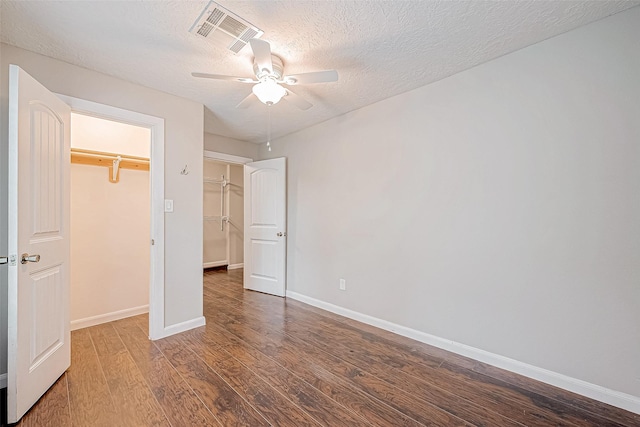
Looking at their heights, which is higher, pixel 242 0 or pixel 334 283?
pixel 242 0

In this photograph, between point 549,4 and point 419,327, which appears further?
point 419,327

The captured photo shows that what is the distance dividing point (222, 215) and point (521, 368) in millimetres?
5654

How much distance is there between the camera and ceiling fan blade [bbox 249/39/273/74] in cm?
160

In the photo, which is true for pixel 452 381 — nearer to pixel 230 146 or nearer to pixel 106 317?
pixel 106 317

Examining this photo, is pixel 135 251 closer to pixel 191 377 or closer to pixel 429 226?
pixel 191 377

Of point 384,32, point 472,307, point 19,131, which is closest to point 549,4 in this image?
point 384,32

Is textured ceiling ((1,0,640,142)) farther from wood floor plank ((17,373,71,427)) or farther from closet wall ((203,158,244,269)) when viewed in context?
closet wall ((203,158,244,269))

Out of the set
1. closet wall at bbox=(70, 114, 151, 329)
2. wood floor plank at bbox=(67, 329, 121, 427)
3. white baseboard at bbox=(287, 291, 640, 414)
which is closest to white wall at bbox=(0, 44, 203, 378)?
wood floor plank at bbox=(67, 329, 121, 427)

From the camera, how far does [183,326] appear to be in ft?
9.10

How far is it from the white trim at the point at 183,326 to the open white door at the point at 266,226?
4.20 feet

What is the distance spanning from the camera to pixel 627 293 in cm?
167

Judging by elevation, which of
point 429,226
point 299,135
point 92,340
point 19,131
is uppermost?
point 299,135

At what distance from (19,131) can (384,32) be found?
89.7 inches

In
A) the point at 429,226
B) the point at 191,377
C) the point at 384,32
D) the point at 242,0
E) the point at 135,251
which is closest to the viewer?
the point at 242,0
